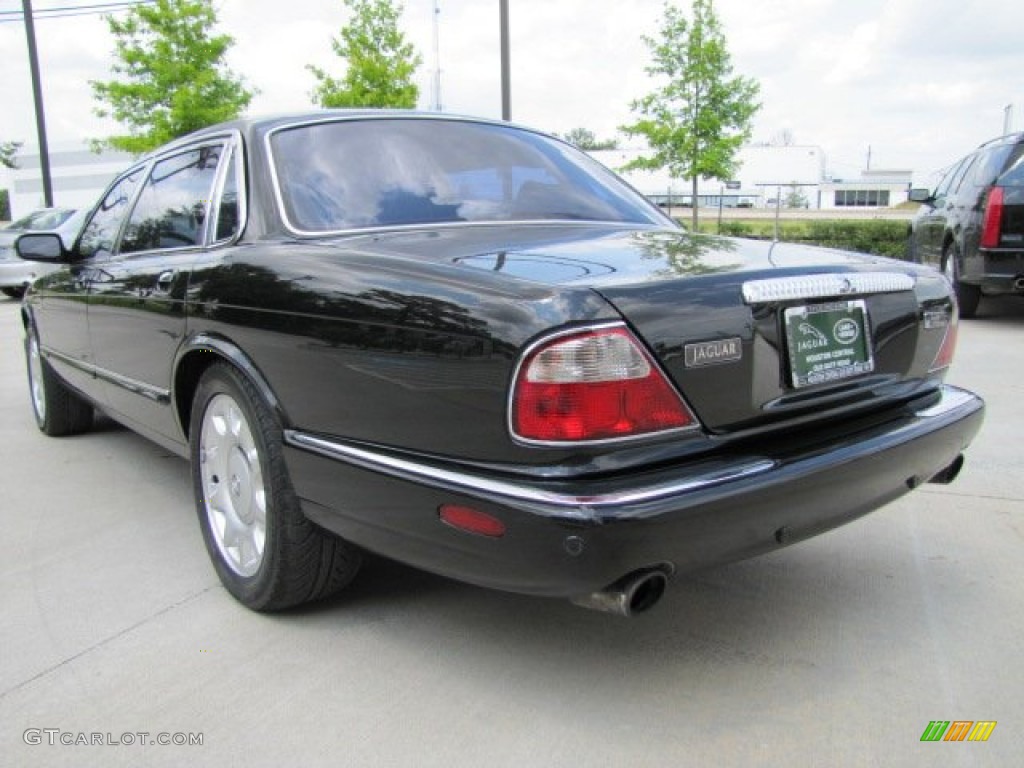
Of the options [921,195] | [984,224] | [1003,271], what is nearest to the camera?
[1003,271]

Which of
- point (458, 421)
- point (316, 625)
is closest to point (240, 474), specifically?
point (316, 625)

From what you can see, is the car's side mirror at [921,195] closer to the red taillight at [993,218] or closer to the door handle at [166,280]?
the red taillight at [993,218]

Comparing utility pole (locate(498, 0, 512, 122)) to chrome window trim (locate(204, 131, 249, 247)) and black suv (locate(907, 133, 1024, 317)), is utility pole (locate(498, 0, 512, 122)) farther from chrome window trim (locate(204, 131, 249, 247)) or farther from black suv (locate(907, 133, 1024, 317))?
chrome window trim (locate(204, 131, 249, 247))

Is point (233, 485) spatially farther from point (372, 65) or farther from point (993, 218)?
→ point (372, 65)

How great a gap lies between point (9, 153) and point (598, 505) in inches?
3315

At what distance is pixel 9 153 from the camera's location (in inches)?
2879

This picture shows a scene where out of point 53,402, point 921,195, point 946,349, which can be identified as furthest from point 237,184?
point 921,195

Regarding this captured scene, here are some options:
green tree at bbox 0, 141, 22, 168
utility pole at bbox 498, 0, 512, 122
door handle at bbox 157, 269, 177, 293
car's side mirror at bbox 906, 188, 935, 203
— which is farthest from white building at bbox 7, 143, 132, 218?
door handle at bbox 157, 269, 177, 293

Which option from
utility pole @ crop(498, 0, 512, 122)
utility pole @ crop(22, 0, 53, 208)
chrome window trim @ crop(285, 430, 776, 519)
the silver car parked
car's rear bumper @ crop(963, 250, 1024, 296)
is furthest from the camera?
utility pole @ crop(22, 0, 53, 208)

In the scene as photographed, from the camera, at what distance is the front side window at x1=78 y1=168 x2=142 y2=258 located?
4199mm

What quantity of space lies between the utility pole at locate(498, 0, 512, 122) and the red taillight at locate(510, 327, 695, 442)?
1318 cm

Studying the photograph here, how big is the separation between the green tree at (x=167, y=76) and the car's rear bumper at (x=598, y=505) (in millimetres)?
19234

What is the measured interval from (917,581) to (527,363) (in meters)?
1.88

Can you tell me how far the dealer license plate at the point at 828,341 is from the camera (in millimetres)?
2279
